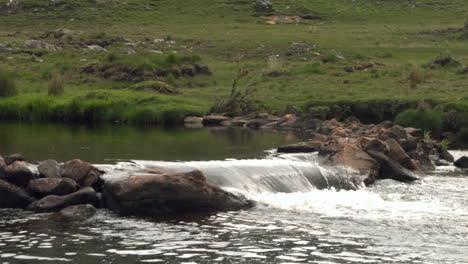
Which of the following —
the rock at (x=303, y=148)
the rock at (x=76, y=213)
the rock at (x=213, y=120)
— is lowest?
the rock at (x=213, y=120)

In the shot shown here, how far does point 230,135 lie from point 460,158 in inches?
458

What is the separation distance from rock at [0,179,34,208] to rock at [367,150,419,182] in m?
13.5

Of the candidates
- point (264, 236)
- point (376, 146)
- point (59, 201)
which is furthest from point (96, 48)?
point (264, 236)

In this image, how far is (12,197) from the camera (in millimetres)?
20406

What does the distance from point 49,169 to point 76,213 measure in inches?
86.0

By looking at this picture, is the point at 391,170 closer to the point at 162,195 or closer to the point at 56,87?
the point at 162,195

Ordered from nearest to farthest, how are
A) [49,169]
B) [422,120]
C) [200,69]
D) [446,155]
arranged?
[49,169]
[446,155]
[422,120]
[200,69]

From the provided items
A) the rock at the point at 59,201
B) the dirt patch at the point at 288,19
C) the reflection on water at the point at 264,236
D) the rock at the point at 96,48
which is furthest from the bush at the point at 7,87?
the dirt patch at the point at 288,19

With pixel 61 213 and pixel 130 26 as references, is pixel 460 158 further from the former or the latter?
pixel 130 26

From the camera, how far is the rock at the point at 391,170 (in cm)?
2911

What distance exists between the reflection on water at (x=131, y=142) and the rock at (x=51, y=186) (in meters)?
7.74

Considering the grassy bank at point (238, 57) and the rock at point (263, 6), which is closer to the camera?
the grassy bank at point (238, 57)

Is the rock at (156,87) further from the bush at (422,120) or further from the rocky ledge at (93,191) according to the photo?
the rocky ledge at (93,191)

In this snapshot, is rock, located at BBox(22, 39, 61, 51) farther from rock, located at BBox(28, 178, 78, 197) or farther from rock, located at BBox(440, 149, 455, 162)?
rock, located at BBox(28, 178, 78, 197)
